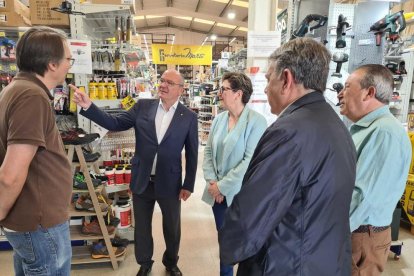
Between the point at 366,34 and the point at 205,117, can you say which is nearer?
the point at 366,34

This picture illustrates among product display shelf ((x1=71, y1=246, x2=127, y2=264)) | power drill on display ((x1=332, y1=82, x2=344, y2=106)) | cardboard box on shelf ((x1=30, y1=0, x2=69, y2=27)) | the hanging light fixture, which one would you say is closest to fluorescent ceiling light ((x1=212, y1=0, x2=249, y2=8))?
power drill on display ((x1=332, y1=82, x2=344, y2=106))

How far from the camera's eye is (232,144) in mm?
2213

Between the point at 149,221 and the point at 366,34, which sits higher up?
the point at 366,34

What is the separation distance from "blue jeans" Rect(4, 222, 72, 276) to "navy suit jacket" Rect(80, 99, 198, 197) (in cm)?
100

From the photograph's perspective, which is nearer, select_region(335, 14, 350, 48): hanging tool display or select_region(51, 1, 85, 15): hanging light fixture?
select_region(51, 1, 85, 15): hanging light fixture

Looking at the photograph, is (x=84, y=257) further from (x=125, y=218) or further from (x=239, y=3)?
(x=239, y=3)

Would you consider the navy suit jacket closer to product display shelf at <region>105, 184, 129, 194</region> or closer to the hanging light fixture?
product display shelf at <region>105, 184, 129, 194</region>

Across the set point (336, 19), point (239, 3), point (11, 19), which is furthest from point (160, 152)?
point (239, 3)

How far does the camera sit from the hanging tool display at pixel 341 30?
8.70ft

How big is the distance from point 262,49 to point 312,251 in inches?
101

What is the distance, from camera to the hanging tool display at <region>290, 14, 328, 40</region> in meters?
2.76

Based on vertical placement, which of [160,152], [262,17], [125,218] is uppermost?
[262,17]

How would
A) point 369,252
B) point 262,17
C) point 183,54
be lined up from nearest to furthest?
point 369,252 < point 262,17 < point 183,54

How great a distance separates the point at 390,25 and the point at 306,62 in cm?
210
